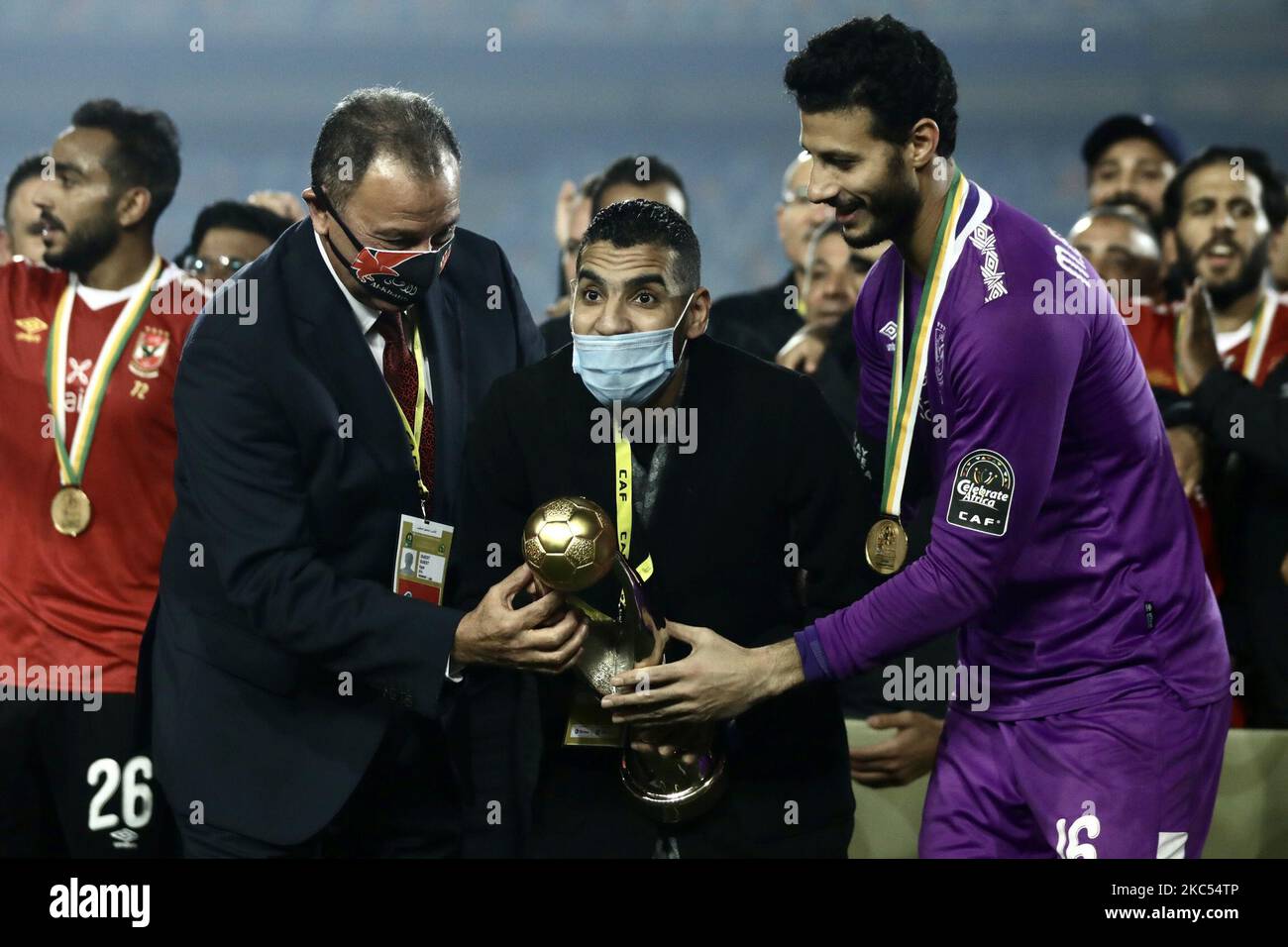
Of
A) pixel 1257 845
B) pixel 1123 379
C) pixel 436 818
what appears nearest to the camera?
pixel 1123 379

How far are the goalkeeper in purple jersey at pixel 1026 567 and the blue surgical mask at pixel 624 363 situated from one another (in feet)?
1.30

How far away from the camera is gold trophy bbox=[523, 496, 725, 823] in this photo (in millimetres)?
2553

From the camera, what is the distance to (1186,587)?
2754 millimetres

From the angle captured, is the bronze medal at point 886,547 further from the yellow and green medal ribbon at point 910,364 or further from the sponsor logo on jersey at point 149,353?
the sponsor logo on jersey at point 149,353

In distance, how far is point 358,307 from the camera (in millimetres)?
3082

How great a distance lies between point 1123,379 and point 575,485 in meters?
0.98

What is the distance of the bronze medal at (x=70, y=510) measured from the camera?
380cm

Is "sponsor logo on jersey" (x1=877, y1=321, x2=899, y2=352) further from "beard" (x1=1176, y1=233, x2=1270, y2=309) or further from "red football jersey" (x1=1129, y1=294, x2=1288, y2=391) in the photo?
"beard" (x1=1176, y1=233, x2=1270, y2=309)

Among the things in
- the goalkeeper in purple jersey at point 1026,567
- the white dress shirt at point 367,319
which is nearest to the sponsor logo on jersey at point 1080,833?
the goalkeeper in purple jersey at point 1026,567

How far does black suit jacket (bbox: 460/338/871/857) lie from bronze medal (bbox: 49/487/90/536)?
1.33 m

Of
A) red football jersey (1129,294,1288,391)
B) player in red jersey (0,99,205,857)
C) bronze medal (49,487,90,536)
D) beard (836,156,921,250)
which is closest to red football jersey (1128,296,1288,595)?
red football jersey (1129,294,1288,391)
